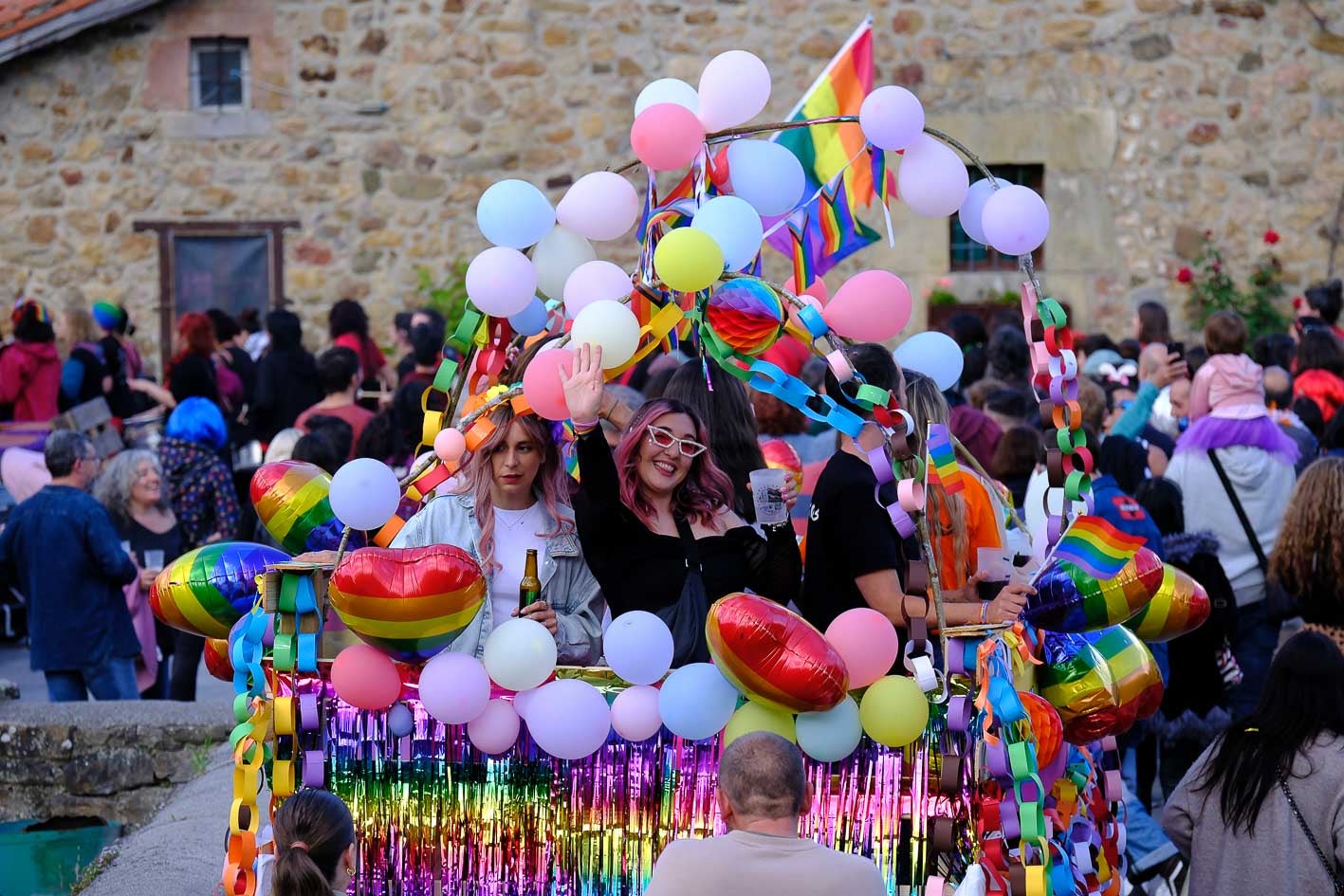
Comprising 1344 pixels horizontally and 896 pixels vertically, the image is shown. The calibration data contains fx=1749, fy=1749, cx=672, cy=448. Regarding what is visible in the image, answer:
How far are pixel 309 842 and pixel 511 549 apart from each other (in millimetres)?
1302

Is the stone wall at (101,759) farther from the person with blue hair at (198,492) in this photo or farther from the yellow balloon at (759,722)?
the yellow balloon at (759,722)

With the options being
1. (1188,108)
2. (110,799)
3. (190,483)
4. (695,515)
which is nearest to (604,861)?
(695,515)

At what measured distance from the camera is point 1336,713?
3941 millimetres

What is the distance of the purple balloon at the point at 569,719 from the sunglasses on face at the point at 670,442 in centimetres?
74

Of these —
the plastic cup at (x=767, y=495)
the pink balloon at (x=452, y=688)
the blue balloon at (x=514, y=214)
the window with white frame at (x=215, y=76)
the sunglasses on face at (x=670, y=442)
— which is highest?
the window with white frame at (x=215, y=76)

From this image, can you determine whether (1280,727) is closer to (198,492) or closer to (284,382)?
(198,492)

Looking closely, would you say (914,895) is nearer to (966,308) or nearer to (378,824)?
(378,824)

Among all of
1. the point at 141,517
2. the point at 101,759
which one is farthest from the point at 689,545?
the point at 141,517

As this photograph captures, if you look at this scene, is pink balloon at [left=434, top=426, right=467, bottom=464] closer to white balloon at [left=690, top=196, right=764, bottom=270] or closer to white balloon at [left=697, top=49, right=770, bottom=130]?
white balloon at [left=690, top=196, right=764, bottom=270]

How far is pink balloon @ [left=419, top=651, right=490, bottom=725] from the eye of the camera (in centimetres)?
407

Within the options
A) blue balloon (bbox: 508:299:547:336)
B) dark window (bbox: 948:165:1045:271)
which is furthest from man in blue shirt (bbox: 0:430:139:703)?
dark window (bbox: 948:165:1045:271)

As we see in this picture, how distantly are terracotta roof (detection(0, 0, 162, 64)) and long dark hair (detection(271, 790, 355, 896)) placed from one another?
32.1 feet

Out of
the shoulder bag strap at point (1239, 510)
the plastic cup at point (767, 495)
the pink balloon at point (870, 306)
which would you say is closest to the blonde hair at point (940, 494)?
the pink balloon at point (870, 306)

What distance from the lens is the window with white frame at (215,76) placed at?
41.2 feet
